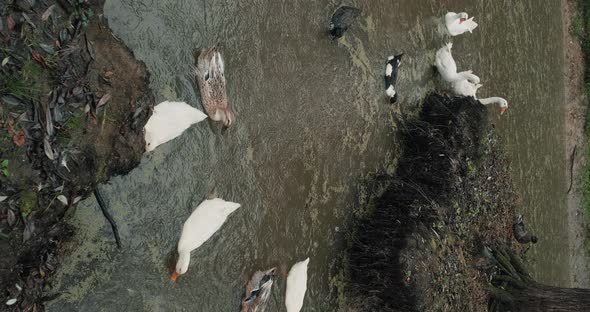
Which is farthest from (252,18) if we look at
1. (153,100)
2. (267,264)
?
(267,264)

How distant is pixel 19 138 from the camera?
7.81ft

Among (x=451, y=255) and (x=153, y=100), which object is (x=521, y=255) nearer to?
(x=451, y=255)

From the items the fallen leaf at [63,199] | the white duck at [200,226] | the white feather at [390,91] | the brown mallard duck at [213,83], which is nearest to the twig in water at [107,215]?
the fallen leaf at [63,199]

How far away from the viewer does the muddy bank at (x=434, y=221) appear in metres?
4.30

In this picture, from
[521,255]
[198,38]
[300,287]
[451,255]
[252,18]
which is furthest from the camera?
[521,255]

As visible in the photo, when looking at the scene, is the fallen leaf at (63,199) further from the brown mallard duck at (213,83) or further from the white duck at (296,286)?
the white duck at (296,286)

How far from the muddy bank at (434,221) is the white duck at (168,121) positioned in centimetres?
174

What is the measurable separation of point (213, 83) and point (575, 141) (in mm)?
6824

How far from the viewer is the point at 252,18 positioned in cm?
372

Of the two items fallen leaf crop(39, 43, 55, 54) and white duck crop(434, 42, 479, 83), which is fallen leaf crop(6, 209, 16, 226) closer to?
fallen leaf crop(39, 43, 55, 54)

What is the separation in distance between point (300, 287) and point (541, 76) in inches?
203

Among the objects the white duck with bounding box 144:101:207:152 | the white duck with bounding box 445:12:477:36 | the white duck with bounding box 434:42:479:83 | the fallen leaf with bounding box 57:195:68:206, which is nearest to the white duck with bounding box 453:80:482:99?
the white duck with bounding box 434:42:479:83

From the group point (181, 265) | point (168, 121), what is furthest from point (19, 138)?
point (181, 265)

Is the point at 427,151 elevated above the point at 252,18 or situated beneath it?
situated beneath
